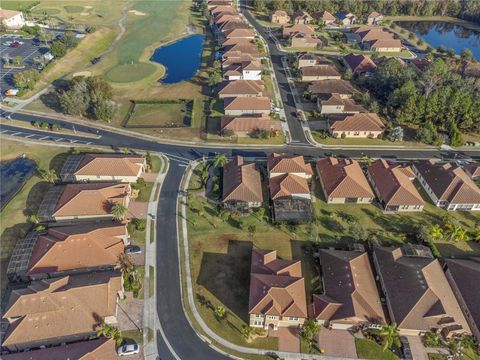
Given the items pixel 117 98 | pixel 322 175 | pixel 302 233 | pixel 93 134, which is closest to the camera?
pixel 302 233

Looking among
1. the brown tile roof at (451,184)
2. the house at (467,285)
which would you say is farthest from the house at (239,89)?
the house at (467,285)

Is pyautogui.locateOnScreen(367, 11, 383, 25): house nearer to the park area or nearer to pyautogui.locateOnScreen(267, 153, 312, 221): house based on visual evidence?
pyautogui.locateOnScreen(267, 153, 312, 221): house

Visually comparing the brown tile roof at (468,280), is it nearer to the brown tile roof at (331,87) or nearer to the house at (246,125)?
the house at (246,125)

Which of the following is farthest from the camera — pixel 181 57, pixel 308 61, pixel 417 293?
pixel 181 57

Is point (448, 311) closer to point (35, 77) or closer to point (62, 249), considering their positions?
point (62, 249)

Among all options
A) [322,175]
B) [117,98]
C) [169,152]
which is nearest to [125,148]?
[169,152]

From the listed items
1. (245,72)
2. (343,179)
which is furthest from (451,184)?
(245,72)

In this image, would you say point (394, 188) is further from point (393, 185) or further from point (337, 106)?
point (337, 106)

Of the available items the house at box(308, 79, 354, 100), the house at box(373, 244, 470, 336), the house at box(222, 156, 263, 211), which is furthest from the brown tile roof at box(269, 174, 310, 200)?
the house at box(308, 79, 354, 100)
